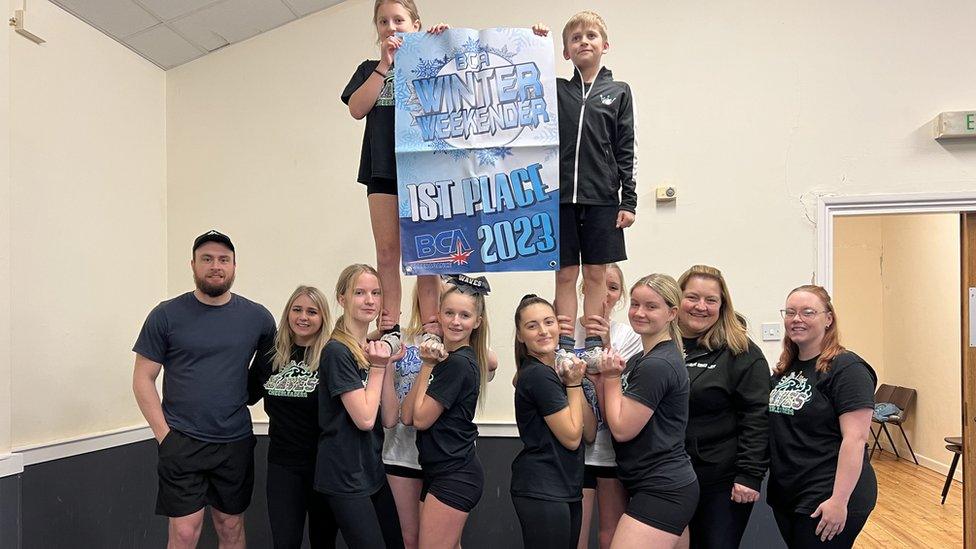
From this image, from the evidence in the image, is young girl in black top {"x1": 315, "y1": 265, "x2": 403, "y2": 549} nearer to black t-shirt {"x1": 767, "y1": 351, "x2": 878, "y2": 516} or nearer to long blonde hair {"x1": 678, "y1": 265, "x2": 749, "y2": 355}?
long blonde hair {"x1": 678, "y1": 265, "x2": 749, "y2": 355}

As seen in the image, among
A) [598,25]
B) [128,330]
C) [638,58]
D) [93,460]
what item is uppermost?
[638,58]

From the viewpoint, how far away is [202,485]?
2.83 m

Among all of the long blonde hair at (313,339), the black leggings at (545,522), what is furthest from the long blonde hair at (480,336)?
the long blonde hair at (313,339)

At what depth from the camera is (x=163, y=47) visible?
4.17 meters

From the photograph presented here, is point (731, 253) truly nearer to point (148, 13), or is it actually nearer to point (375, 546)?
point (375, 546)

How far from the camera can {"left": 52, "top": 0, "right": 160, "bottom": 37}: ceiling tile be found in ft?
11.7

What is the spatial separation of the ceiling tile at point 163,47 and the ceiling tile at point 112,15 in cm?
8

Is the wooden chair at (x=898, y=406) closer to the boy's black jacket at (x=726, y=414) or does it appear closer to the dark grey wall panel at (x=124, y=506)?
the dark grey wall panel at (x=124, y=506)

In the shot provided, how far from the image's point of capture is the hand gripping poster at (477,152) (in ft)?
7.77

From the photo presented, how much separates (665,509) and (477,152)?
1.32 metres

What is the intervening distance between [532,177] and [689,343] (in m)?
0.92

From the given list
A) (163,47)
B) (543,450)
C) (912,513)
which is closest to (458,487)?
(543,450)

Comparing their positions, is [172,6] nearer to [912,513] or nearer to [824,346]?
[824,346]

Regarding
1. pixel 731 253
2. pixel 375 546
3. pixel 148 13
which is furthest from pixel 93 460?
pixel 731 253
